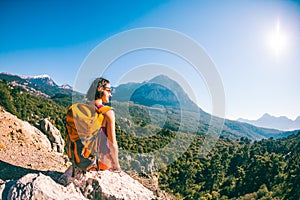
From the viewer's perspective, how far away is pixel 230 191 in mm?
47594

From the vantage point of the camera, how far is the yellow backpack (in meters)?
5.28

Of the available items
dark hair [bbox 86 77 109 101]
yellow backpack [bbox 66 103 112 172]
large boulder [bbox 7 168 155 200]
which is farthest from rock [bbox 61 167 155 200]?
dark hair [bbox 86 77 109 101]

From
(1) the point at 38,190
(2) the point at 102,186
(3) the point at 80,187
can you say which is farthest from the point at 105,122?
(1) the point at 38,190

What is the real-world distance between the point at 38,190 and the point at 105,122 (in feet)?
5.77

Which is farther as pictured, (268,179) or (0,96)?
(0,96)

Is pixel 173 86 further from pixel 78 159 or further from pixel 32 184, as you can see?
pixel 32 184

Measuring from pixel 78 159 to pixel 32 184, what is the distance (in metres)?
0.96

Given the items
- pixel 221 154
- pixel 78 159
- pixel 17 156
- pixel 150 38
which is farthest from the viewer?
pixel 221 154

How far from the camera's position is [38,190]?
4.94 metres

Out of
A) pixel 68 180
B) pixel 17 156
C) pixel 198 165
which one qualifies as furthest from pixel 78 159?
pixel 198 165

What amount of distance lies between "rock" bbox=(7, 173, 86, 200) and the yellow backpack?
559 millimetres

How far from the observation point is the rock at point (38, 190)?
16.2 feet

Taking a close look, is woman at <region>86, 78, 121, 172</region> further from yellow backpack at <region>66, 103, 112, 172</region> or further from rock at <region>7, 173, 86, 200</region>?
rock at <region>7, 173, 86, 200</region>

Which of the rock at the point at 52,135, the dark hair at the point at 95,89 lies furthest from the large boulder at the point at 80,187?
the rock at the point at 52,135
